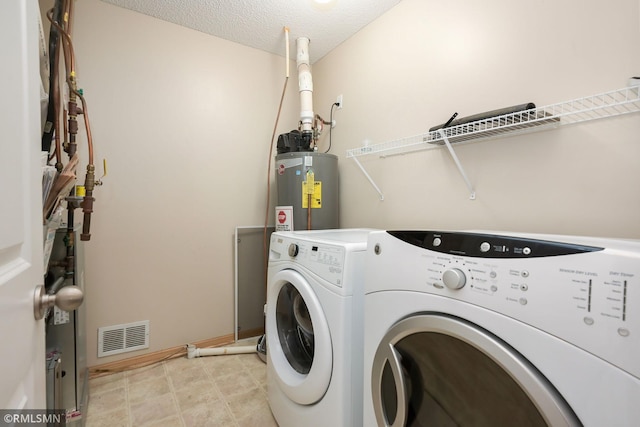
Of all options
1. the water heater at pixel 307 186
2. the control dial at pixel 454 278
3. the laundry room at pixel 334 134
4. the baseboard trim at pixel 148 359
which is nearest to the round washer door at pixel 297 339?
the laundry room at pixel 334 134

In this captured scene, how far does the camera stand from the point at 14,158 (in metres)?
0.44

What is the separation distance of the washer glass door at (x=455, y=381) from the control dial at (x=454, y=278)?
8 cm

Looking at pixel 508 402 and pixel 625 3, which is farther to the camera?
pixel 625 3

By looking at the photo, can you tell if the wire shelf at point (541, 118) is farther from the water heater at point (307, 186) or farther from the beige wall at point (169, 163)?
the beige wall at point (169, 163)

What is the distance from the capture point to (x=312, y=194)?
192 centimetres

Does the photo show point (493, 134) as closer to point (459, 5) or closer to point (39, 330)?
point (459, 5)

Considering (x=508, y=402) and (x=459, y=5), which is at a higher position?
(x=459, y=5)

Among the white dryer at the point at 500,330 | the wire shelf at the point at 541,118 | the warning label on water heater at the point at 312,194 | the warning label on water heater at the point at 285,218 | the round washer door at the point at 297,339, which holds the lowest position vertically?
the round washer door at the point at 297,339

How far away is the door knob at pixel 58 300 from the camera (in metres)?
0.52

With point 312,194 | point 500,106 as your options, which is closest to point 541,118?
point 500,106

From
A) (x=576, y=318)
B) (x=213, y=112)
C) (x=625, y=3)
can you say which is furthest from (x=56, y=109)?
(x=625, y=3)

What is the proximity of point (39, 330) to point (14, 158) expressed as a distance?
326 mm

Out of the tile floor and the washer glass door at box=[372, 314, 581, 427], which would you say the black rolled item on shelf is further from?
the tile floor

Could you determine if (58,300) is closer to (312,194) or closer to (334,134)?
(312,194)
